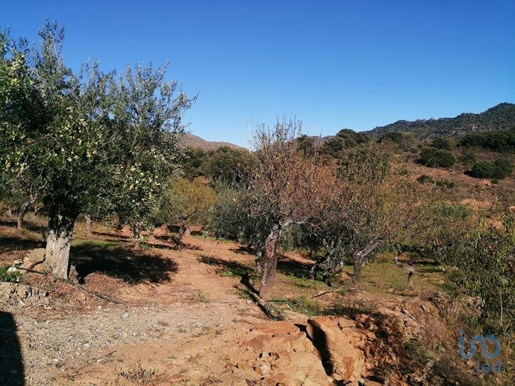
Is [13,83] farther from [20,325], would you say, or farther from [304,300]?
[304,300]

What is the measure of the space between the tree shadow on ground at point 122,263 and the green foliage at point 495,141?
7978 cm

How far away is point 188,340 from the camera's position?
11.3 meters

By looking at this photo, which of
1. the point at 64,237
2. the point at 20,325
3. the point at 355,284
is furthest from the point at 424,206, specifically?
the point at 20,325

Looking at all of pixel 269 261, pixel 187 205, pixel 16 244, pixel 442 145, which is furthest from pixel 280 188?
pixel 442 145

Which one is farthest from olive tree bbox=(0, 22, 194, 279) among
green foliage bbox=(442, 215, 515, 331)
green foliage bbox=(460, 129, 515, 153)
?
green foliage bbox=(460, 129, 515, 153)

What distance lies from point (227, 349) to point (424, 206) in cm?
1635

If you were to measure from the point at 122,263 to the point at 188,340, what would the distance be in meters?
13.4

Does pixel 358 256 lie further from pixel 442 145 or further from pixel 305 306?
pixel 442 145

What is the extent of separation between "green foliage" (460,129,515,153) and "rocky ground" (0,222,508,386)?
77984 mm

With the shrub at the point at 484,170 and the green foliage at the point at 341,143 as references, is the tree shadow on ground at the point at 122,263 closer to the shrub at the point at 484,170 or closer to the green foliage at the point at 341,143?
the green foliage at the point at 341,143

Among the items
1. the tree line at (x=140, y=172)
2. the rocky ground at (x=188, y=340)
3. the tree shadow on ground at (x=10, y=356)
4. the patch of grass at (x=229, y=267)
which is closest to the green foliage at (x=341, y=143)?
the patch of grass at (x=229, y=267)

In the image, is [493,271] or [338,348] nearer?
[493,271]

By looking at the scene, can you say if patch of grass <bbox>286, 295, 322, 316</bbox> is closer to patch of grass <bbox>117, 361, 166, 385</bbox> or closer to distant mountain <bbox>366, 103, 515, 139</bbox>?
patch of grass <bbox>117, 361, 166, 385</bbox>

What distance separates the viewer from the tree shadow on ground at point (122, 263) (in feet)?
64.4
